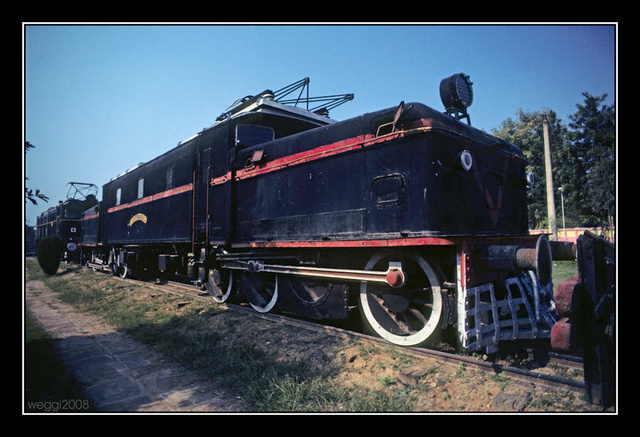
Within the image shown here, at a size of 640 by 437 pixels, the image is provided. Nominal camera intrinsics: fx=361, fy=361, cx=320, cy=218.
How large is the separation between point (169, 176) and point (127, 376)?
6.31 m

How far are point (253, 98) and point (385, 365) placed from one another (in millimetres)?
5775

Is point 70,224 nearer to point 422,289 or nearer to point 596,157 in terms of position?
point 422,289

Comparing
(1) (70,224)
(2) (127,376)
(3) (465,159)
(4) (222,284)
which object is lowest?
(2) (127,376)

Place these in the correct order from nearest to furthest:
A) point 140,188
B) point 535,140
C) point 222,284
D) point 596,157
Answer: point 222,284 → point 140,188 → point 596,157 → point 535,140

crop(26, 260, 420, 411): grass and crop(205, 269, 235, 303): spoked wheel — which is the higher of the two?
crop(205, 269, 235, 303): spoked wheel

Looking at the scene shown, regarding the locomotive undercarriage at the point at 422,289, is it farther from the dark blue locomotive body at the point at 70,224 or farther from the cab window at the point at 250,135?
the dark blue locomotive body at the point at 70,224

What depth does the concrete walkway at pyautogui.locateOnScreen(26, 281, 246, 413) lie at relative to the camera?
139 inches

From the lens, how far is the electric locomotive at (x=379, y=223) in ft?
14.2

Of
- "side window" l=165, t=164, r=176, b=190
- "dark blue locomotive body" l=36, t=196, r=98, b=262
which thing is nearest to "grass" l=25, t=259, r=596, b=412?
"side window" l=165, t=164, r=176, b=190

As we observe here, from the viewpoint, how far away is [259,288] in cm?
700

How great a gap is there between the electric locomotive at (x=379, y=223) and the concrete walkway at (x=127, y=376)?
2162 millimetres

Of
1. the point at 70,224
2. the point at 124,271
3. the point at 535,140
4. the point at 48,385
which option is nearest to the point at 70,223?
the point at 70,224

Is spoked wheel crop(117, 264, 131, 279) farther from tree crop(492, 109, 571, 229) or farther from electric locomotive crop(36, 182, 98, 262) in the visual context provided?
tree crop(492, 109, 571, 229)

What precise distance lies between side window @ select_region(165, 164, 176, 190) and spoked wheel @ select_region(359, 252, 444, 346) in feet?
21.1
